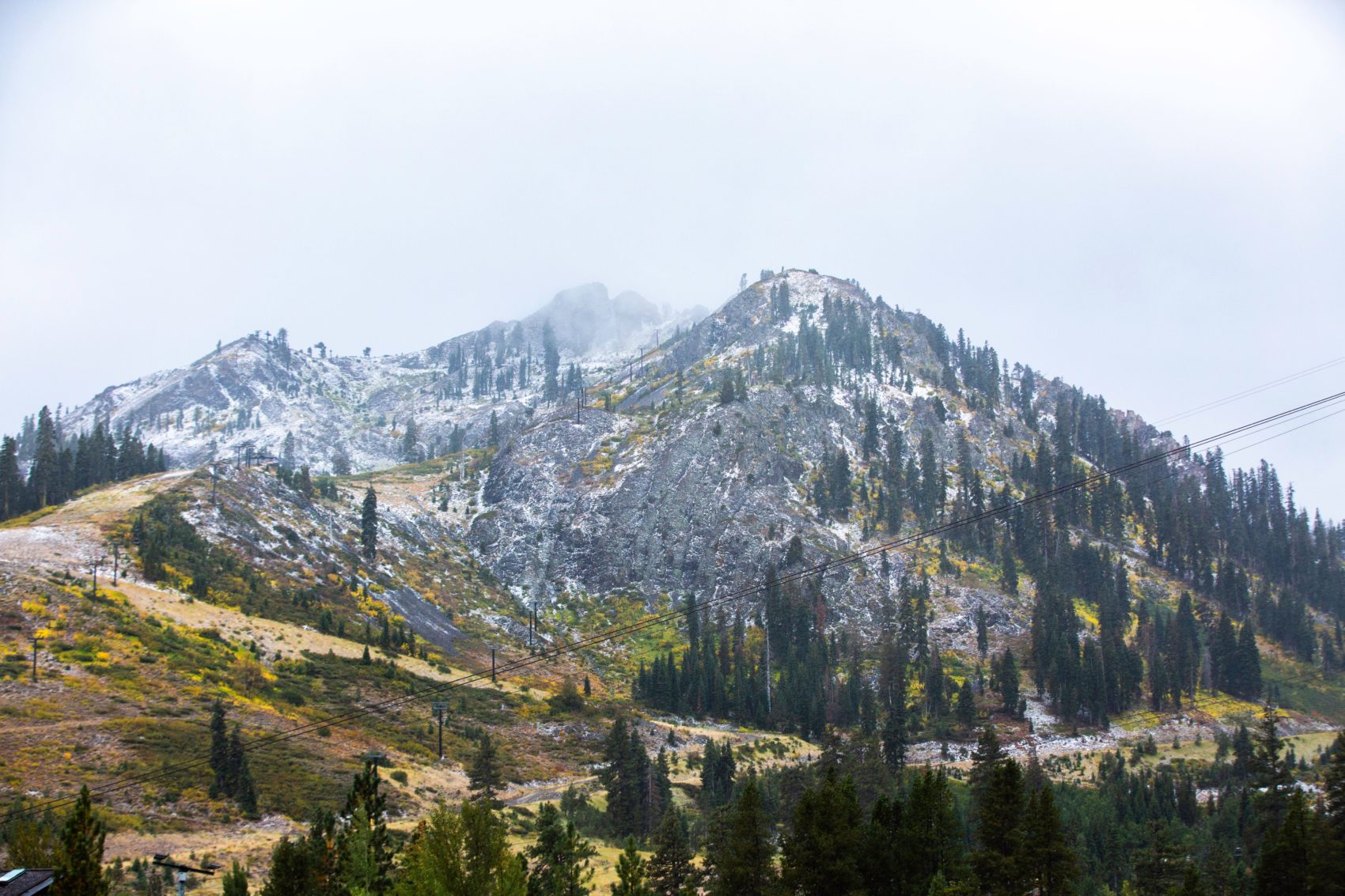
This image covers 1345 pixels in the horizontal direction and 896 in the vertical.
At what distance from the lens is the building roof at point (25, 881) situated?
30.4 m

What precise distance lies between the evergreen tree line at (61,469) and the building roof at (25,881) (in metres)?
130

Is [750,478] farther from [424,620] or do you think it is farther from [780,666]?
[424,620]

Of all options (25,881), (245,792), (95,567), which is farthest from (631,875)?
Answer: (95,567)

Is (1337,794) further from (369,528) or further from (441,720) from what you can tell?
(369,528)

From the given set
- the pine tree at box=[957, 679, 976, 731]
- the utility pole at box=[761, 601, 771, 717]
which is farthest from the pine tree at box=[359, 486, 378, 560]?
the pine tree at box=[957, 679, 976, 731]

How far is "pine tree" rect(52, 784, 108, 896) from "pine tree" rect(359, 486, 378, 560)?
135472mm

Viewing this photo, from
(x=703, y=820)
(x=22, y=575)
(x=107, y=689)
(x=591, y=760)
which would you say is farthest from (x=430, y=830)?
(x=22, y=575)

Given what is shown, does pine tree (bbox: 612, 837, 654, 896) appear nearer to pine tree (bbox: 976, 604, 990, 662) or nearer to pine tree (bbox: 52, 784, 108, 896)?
pine tree (bbox: 52, 784, 108, 896)

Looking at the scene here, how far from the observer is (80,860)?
33.7 meters

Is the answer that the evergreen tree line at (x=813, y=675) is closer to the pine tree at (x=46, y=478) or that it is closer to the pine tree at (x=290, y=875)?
the pine tree at (x=290, y=875)

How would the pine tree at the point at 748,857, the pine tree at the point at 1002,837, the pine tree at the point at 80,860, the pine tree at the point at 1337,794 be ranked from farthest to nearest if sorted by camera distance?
the pine tree at the point at 1337,794, the pine tree at the point at 748,857, the pine tree at the point at 1002,837, the pine tree at the point at 80,860

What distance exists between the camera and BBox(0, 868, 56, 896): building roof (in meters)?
30.4

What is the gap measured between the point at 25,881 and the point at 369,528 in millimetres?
141430

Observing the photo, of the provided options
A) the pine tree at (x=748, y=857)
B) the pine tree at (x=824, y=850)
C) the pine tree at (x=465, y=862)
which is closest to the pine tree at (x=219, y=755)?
the pine tree at (x=465, y=862)
